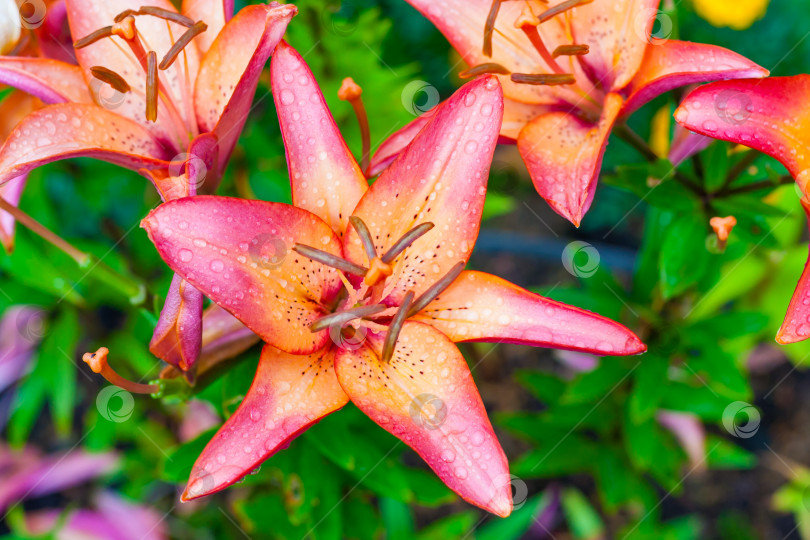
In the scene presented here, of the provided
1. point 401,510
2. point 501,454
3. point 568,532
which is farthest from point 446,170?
point 568,532

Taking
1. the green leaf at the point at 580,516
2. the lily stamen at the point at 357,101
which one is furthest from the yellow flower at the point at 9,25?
the green leaf at the point at 580,516

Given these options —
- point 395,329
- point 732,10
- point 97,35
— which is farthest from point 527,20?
point 732,10

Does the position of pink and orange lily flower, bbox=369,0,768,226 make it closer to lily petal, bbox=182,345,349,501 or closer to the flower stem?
lily petal, bbox=182,345,349,501

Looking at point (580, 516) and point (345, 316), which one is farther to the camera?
point (580, 516)

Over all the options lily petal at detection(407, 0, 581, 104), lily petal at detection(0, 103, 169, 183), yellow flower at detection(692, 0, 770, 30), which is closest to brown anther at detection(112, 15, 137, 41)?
lily petal at detection(0, 103, 169, 183)

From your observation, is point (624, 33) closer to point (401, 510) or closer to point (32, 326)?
point (401, 510)

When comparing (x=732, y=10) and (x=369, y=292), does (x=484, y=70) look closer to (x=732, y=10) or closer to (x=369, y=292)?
(x=369, y=292)
